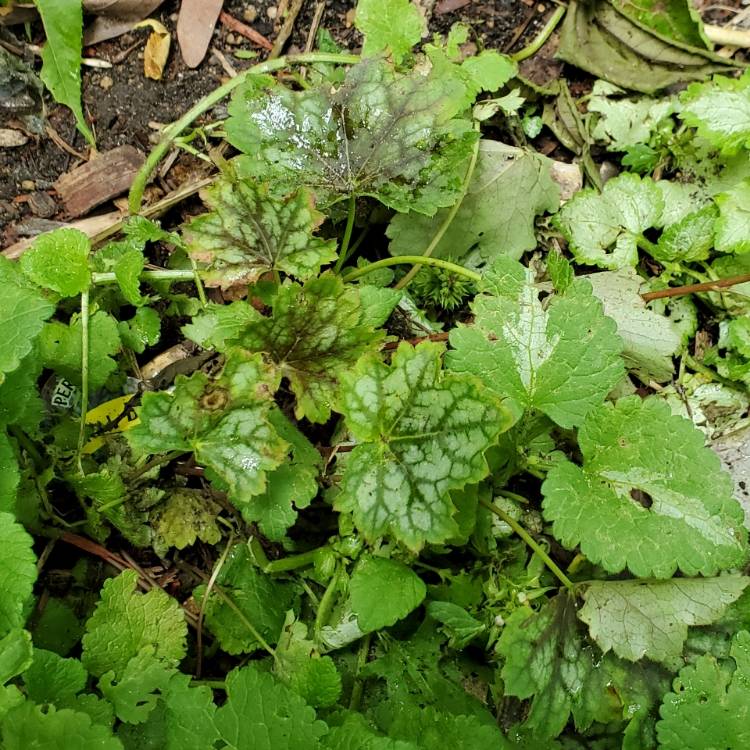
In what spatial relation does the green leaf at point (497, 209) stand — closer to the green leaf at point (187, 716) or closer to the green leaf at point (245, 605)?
the green leaf at point (245, 605)

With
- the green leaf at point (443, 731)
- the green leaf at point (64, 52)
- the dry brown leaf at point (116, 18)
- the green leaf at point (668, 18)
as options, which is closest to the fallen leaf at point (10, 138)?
the green leaf at point (64, 52)

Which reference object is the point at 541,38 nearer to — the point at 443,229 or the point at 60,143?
the point at 443,229

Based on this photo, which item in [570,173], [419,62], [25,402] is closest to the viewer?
[25,402]

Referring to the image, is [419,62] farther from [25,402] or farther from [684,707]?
[684,707]

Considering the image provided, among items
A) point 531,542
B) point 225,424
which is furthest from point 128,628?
point 531,542

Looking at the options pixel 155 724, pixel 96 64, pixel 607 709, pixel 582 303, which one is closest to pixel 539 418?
pixel 582 303

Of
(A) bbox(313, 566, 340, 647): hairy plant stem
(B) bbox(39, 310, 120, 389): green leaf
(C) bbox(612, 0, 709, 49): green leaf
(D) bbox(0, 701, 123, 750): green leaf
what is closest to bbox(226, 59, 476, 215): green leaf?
(B) bbox(39, 310, 120, 389): green leaf
